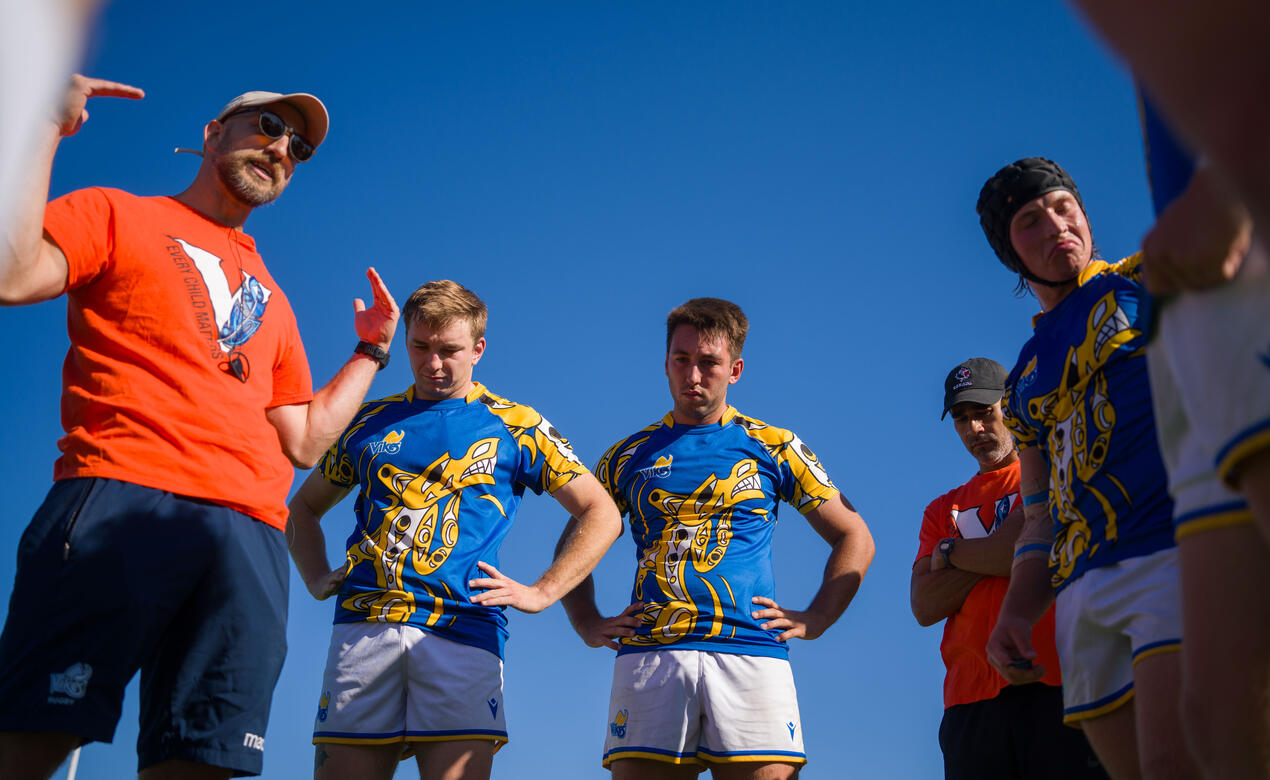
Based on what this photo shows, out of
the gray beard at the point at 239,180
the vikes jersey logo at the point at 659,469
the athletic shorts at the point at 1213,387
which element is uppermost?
the gray beard at the point at 239,180

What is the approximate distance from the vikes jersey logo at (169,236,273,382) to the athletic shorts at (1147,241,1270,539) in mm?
2789

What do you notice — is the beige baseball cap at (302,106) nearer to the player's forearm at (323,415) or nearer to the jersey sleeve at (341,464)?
the player's forearm at (323,415)

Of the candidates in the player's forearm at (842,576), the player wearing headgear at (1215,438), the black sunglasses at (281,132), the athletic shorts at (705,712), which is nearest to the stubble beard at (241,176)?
the black sunglasses at (281,132)

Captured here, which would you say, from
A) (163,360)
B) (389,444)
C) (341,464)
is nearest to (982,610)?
(389,444)

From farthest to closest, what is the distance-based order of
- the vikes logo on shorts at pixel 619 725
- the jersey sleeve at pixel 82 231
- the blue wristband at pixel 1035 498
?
the vikes logo on shorts at pixel 619 725, the blue wristband at pixel 1035 498, the jersey sleeve at pixel 82 231

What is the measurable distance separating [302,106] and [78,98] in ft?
4.42

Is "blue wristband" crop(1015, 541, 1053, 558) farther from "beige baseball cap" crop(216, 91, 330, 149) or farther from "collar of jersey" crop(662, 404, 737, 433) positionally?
"beige baseball cap" crop(216, 91, 330, 149)

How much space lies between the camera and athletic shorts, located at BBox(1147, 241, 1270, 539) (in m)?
1.30

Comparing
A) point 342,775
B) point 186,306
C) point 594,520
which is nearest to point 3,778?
point 186,306

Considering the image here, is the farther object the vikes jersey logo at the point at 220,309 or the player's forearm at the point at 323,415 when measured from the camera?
the player's forearm at the point at 323,415

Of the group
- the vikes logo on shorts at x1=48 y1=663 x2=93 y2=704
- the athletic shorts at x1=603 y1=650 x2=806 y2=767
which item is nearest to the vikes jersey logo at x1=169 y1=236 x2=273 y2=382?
the vikes logo on shorts at x1=48 y1=663 x2=93 y2=704

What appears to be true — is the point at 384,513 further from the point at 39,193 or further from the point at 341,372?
the point at 39,193

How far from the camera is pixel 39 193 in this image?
2.56 meters

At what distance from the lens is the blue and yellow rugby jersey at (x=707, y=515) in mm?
4762
